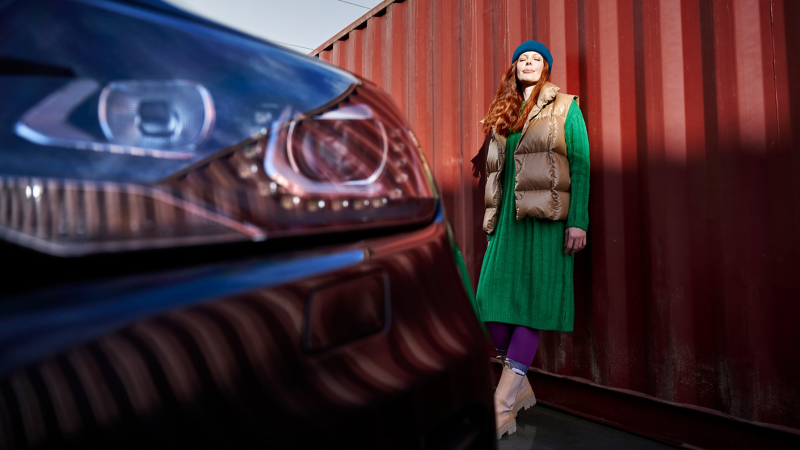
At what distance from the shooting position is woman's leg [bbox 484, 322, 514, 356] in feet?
7.22

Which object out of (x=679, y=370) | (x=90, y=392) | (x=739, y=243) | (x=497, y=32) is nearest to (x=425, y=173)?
(x=90, y=392)

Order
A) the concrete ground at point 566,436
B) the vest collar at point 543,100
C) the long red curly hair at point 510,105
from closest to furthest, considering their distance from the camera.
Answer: the concrete ground at point 566,436 < the vest collar at point 543,100 < the long red curly hair at point 510,105

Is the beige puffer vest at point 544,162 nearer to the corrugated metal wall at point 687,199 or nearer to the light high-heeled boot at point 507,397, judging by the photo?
the corrugated metal wall at point 687,199

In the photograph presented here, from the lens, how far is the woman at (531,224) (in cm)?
201

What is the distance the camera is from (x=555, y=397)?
2424 mm

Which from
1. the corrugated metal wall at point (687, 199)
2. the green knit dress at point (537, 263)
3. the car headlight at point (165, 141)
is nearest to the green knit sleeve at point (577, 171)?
the green knit dress at point (537, 263)

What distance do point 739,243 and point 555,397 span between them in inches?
45.2

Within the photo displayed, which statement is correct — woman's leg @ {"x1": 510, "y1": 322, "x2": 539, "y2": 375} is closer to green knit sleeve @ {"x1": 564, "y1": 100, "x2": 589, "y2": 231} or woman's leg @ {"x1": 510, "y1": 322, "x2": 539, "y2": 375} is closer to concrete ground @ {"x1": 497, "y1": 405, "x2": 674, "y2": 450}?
concrete ground @ {"x1": 497, "y1": 405, "x2": 674, "y2": 450}

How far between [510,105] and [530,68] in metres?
0.19

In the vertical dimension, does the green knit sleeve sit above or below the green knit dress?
above

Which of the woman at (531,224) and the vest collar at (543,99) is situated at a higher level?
the vest collar at (543,99)

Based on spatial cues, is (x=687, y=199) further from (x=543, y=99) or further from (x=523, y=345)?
(x=523, y=345)

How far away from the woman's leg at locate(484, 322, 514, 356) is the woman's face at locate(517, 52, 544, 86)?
1.17 metres

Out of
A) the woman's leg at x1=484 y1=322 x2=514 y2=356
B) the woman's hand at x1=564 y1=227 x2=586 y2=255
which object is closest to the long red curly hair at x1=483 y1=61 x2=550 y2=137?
the woman's hand at x1=564 y1=227 x2=586 y2=255
